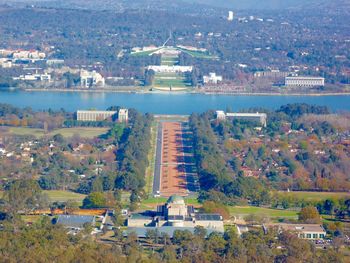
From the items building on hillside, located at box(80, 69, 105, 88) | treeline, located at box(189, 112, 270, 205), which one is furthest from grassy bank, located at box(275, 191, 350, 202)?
building on hillside, located at box(80, 69, 105, 88)

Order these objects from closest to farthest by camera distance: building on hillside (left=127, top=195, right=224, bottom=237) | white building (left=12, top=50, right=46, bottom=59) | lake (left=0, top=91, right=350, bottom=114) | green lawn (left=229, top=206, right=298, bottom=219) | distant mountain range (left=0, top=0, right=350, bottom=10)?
1. building on hillside (left=127, top=195, right=224, bottom=237)
2. green lawn (left=229, top=206, right=298, bottom=219)
3. lake (left=0, top=91, right=350, bottom=114)
4. white building (left=12, top=50, right=46, bottom=59)
5. distant mountain range (left=0, top=0, right=350, bottom=10)

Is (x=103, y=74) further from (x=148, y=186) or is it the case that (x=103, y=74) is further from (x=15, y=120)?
(x=148, y=186)

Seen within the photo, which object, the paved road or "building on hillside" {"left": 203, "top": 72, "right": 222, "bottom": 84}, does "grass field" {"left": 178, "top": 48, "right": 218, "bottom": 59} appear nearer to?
"building on hillside" {"left": 203, "top": 72, "right": 222, "bottom": 84}

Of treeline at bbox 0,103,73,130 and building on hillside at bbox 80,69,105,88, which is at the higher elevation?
building on hillside at bbox 80,69,105,88

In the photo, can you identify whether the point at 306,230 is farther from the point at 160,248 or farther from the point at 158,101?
the point at 158,101

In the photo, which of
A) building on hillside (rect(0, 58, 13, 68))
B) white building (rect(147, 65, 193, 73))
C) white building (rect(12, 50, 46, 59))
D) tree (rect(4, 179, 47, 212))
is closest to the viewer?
tree (rect(4, 179, 47, 212))

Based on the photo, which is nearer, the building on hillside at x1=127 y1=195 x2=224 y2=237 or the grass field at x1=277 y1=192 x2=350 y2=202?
the building on hillside at x1=127 y1=195 x2=224 y2=237

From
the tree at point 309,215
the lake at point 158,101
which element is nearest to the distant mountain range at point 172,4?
the lake at point 158,101
